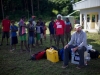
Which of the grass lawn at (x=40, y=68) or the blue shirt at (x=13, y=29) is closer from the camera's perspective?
the grass lawn at (x=40, y=68)

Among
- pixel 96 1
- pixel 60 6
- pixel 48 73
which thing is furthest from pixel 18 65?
pixel 60 6

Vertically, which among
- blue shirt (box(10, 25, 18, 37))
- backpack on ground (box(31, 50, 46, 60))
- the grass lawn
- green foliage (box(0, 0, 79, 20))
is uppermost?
green foliage (box(0, 0, 79, 20))

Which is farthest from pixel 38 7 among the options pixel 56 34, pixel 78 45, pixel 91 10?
pixel 78 45

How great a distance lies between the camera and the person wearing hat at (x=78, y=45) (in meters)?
5.59

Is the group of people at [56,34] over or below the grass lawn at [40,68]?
over

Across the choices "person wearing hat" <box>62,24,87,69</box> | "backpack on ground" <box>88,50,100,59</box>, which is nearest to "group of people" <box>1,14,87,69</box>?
"person wearing hat" <box>62,24,87,69</box>

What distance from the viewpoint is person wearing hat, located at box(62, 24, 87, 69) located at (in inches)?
220

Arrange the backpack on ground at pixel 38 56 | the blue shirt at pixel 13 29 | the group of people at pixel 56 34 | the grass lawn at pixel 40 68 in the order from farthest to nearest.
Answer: the blue shirt at pixel 13 29 → the backpack on ground at pixel 38 56 → the group of people at pixel 56 34 → the grass lawn at pixel 40 68

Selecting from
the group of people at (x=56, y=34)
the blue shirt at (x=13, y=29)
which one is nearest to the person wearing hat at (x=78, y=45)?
the group of people at (x=56, y=34)

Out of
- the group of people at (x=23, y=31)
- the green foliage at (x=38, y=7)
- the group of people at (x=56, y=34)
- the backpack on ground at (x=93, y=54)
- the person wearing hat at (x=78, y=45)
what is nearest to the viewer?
the person wearing hat at (x=78, y=45)

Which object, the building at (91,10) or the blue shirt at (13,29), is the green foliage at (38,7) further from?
the blue shirt at (13,29)

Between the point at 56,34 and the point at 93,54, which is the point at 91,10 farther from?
the point at 93,54

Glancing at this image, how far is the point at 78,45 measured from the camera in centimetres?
582

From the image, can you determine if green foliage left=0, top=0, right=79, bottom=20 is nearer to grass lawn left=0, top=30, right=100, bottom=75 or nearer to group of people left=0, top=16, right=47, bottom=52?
group of people left=0, top=16, right=47, bottom=52
